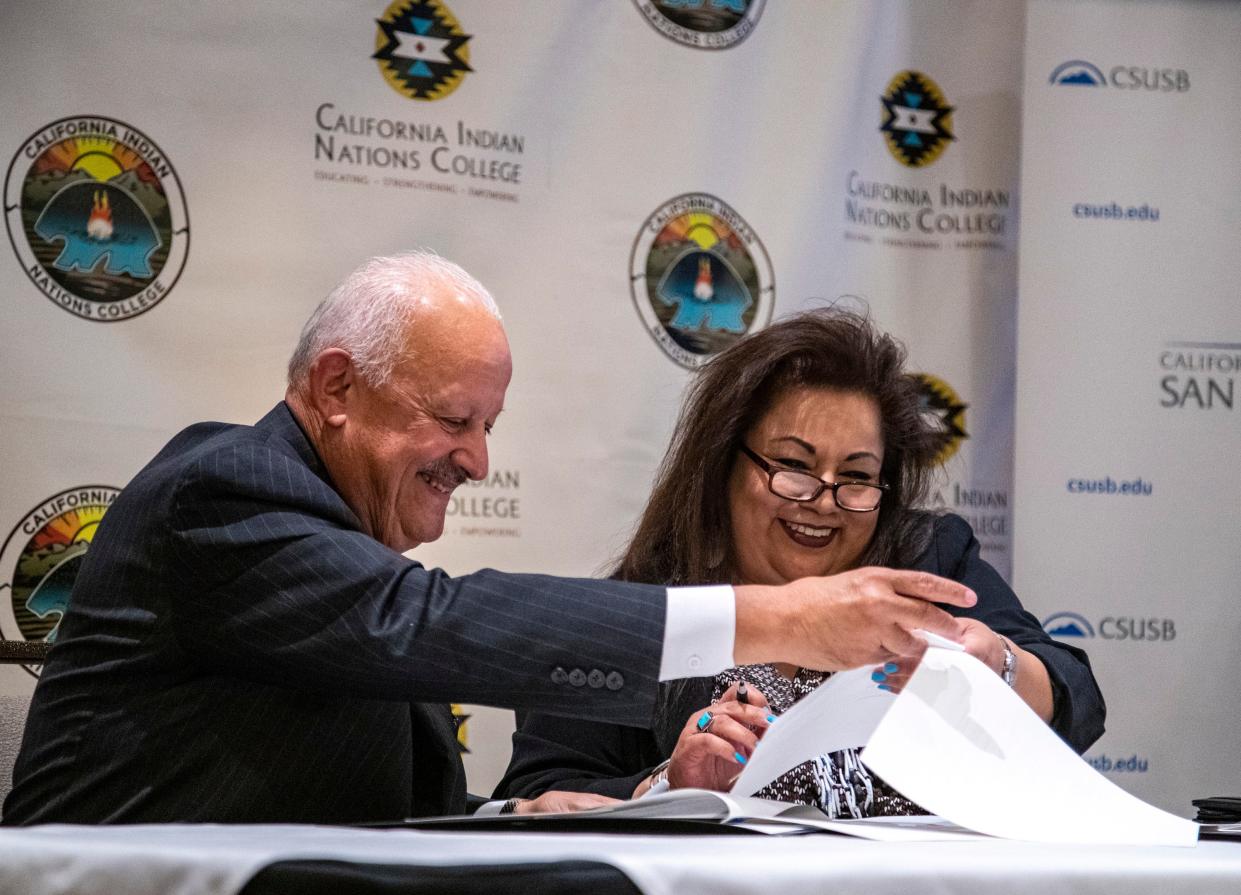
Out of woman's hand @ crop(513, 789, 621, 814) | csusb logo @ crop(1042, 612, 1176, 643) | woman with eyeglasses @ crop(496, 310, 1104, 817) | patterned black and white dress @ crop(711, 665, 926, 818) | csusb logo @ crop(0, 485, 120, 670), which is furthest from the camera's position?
csusb logo @ crop(1042, 612, 1176, 643)

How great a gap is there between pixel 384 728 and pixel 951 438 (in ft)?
8.38

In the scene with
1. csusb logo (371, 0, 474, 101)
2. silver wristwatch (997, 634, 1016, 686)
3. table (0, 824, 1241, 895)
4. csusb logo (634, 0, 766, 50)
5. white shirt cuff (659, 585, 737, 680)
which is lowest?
table (0, 824, 1241, 895)

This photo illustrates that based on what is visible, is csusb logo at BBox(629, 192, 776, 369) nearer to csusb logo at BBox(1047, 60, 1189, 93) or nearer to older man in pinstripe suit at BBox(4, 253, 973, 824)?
csusb logo at BBox(1047, 60, 1189, 93)

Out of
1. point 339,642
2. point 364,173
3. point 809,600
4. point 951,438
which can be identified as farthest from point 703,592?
point 951,438

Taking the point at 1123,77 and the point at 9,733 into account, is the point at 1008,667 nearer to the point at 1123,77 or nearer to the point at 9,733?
the point at 9,733

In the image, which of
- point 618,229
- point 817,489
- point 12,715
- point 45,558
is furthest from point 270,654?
point 618,229

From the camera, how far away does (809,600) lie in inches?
58.8

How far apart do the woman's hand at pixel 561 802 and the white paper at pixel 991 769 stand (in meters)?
0.66

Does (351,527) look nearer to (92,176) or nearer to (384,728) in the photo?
(384,728)

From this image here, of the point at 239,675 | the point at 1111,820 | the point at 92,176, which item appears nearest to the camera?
the point at 1111,820

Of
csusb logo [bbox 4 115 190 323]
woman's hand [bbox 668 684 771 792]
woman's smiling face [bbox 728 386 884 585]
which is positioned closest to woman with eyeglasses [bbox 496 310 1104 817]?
woman's smiling face [bbox 728 386 884 585]

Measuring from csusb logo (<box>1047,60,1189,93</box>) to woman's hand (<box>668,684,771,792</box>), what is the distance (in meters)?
2.48

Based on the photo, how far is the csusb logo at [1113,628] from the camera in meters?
3.67

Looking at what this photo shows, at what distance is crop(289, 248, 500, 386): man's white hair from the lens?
72.7 inches
